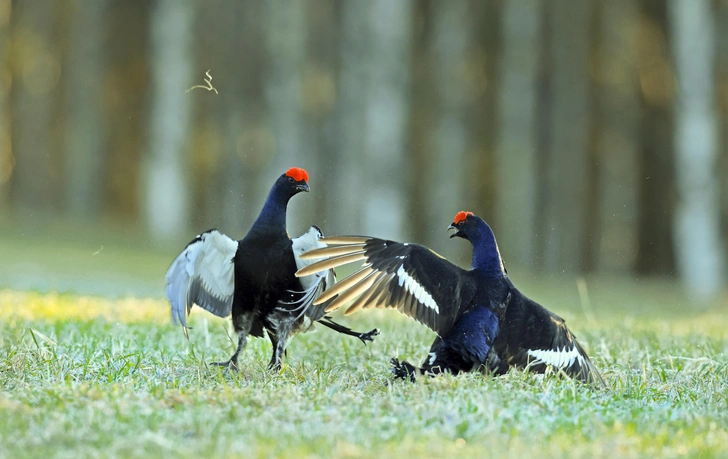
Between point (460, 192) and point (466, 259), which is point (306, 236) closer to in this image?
point (460, 192)

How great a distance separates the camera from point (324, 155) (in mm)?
26328

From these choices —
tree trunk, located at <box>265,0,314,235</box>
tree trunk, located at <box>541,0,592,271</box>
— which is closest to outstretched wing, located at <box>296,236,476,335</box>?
tree trunk, located at <box>265,0,314,235</box>

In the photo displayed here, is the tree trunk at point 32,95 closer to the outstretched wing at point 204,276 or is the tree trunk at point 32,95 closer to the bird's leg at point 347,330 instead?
the outstretched wing at point 204,276

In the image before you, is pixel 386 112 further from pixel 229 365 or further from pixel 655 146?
pixel 655 146

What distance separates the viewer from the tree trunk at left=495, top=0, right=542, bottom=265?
2117 cm

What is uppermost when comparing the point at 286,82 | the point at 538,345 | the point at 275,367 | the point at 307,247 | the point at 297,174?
the point at 286,82

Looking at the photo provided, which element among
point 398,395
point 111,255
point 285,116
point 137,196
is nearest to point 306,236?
point 398,395

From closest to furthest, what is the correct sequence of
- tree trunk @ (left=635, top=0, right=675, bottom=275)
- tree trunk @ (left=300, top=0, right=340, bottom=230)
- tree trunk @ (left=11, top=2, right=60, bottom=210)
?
tree trunk @ (left=300, top=0, right=340, bottom=230) → tree trunk @ (left=635, top=0, right=675, bottom=275) → tree trunk @ (left=11, top=2, right=60, bottom=210)

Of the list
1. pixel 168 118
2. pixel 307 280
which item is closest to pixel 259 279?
pixel 307 280

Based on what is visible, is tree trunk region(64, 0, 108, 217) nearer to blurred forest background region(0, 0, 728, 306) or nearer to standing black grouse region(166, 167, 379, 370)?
blurred forest background region(0, 0, 728, 306)

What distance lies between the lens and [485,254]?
212 inches

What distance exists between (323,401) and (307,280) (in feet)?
4.97

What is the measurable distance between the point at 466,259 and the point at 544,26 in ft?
23.1

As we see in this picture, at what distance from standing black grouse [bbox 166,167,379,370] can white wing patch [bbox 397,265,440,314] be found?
540 millimetres
